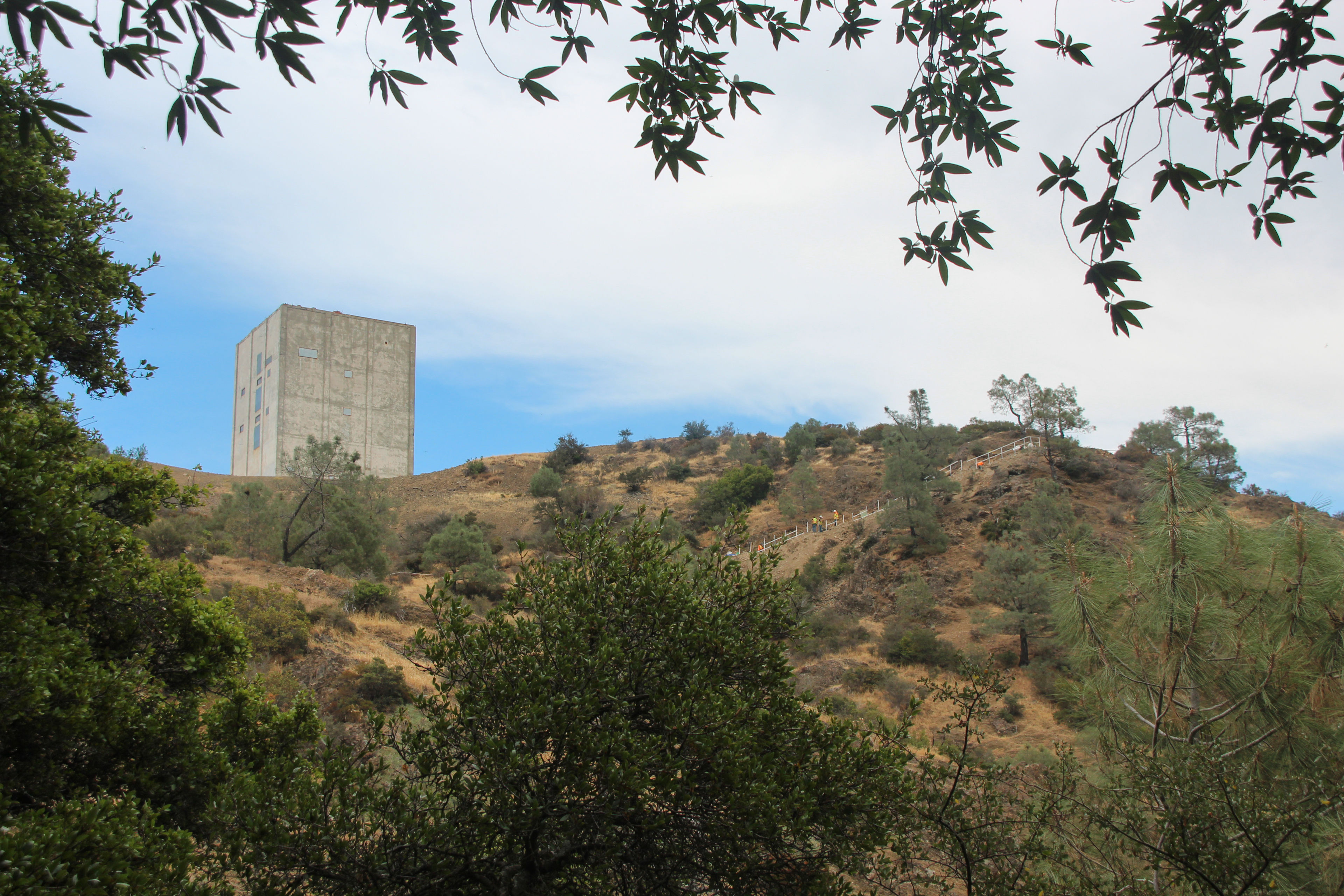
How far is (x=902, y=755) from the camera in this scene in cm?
456

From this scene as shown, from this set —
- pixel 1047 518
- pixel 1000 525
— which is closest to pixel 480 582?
pixel 1047 518

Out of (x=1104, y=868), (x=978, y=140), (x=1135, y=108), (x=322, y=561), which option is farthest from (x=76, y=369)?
(x=322, y=561)

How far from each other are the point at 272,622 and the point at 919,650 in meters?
19.1

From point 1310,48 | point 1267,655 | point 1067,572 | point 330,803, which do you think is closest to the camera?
point 1310,48

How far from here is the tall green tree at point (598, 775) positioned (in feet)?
12.5

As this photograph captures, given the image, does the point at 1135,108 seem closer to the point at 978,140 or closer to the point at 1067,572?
the point at 978,140

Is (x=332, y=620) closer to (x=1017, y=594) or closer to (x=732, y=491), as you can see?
(x=1017, y=594)

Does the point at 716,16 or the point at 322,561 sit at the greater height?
the point at 716,16

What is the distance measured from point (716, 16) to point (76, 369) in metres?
6.19

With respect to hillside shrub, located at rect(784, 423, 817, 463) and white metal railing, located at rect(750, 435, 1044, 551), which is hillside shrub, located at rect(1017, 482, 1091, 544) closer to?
white metal railing, located at rect(750, 435, 1044, 551)

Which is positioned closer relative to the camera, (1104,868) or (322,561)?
(1104,868)

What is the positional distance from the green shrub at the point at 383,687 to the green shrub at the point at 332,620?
283 cm

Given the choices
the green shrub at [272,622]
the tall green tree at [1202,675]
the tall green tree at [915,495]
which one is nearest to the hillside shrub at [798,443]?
the tall green tree at [915,495]

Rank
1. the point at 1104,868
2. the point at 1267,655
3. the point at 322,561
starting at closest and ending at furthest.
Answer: the point at 1104,868
the point at 1267,655
the point at 322,561
